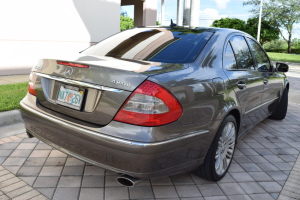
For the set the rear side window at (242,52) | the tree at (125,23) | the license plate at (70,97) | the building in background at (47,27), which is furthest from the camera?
the tree at (125,23)

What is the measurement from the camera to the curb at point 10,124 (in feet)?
13.6

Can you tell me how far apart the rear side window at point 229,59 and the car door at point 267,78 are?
804 mm

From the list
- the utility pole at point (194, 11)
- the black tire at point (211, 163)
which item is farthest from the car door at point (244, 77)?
the utility pole at point (194, 11)

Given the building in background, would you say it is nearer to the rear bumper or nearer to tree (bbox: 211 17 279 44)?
the rear bumper

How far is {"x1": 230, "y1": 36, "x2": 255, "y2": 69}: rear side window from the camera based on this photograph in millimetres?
3400

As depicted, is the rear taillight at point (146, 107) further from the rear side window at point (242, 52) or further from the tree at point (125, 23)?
the tree at point (125, 23)

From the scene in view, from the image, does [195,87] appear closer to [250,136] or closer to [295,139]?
[250,136]

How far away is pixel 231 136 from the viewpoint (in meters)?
3.18

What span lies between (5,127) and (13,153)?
1.08 m

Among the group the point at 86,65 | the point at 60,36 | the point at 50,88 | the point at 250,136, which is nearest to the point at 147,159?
the point at 86,65

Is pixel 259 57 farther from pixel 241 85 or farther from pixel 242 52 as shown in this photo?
pixel 241 85

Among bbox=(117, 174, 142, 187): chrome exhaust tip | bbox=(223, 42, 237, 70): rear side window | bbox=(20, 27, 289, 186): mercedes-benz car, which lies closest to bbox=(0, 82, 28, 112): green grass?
bbox=(20, 27, 289, 186): mercedes-benz car

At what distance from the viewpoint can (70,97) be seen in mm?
2418

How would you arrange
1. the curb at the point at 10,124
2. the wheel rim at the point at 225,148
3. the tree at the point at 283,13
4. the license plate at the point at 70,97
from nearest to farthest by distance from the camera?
the license plate at the point at 70,97 → the wheel rim at the point at 225,148 → the curb at the point at 10,124 → the tree at the point at 283,13
